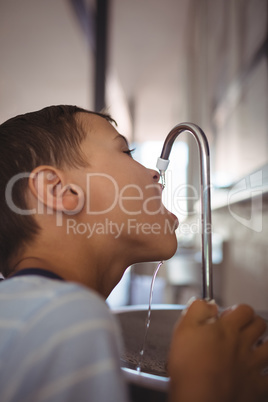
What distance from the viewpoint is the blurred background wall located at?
1032 millimetres

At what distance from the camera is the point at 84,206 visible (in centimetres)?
55

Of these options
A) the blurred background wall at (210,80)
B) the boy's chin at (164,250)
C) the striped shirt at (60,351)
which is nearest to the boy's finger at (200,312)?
the striped shirt at (60,351)

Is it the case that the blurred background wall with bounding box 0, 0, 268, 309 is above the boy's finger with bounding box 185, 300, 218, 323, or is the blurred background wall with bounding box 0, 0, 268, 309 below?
above

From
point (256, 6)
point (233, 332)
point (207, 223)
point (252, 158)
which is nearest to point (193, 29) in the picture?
point (256, 6)

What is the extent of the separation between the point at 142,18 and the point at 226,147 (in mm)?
1703

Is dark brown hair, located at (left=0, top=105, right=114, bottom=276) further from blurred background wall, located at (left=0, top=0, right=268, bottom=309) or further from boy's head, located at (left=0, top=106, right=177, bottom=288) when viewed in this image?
blurred background wall, located at (left=0, top=0, right=268, bottom=309)

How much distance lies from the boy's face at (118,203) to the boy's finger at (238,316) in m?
0.23

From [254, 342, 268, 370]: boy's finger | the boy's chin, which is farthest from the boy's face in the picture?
[254, 342, 268, 370]: boy's finger

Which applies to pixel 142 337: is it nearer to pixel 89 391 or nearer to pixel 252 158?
pixel 89 391

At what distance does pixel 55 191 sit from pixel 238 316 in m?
0.31

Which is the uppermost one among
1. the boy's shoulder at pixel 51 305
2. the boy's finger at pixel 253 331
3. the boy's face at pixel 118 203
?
the boy's face at pixel 118 203

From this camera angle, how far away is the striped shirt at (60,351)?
0.98 ft

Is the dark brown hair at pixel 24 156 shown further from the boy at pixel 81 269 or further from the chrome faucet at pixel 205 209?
the chrome faucet at pixel 205 209

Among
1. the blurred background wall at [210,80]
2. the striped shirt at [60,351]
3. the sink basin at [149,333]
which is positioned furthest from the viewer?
the blurred background wall at [210,80]
